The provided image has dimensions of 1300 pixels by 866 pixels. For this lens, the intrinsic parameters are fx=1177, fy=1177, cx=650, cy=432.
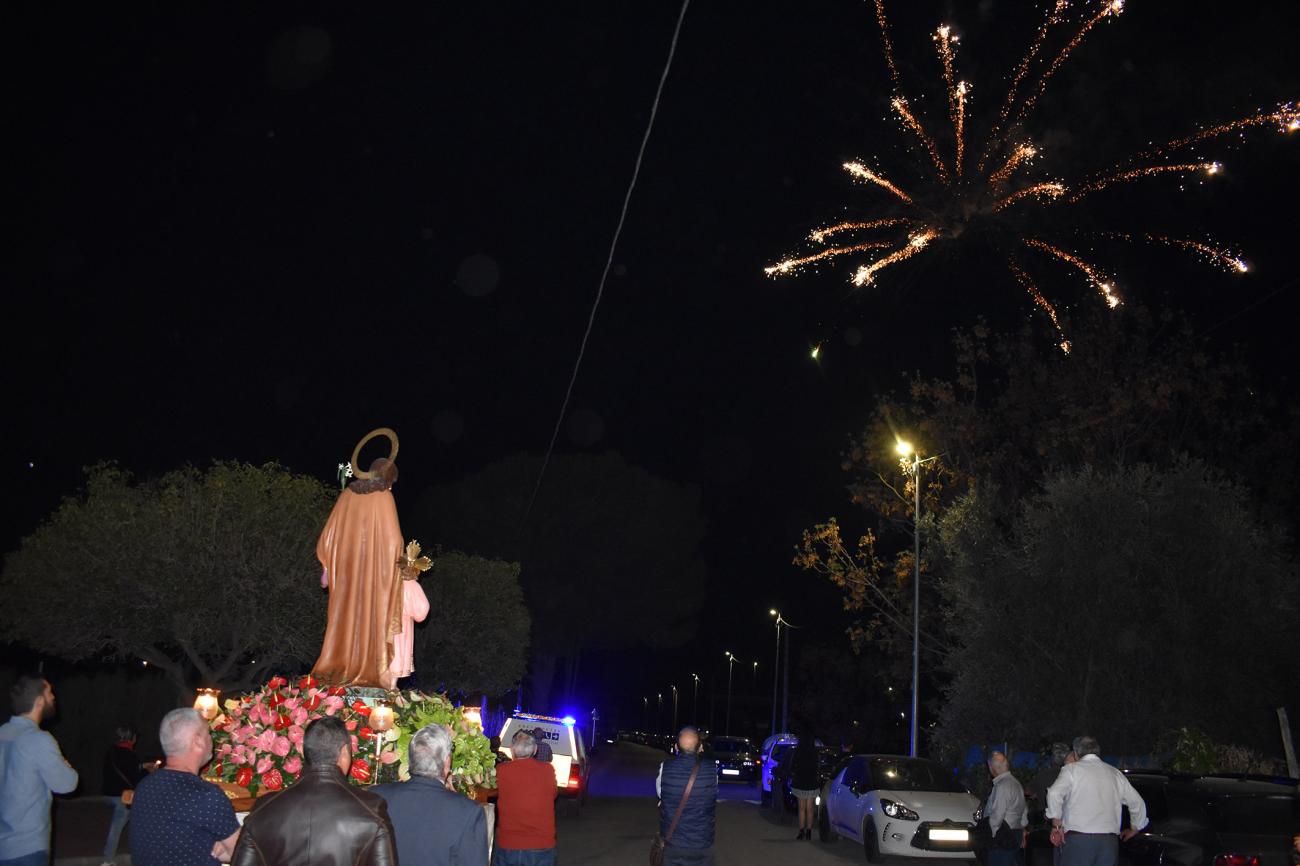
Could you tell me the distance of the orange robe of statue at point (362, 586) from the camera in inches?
356

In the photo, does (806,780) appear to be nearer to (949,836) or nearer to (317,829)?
(949,836)

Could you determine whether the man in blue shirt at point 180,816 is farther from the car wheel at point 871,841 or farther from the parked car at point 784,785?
the parked car at point 784,785

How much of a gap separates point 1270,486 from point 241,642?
90.3ft

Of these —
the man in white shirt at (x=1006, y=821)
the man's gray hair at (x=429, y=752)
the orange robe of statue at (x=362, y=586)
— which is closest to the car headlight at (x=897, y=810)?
the man in white shirt at (x=1006, y=821)

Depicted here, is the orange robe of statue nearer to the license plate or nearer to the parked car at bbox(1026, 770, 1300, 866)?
the parked car at bbox(1026, 770, 1300, 866)

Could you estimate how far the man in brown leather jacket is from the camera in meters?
4.39

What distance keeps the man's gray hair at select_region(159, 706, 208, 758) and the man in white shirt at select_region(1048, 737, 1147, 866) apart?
22.6 ft

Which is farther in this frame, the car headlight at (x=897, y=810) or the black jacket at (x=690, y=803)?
the car headlight at (x=897, y=810)

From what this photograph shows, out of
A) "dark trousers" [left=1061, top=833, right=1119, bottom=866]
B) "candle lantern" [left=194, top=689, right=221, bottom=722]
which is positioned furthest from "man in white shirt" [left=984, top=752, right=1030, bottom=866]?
"candle lantern" [left=194, top=689, right=221, bottom=722]

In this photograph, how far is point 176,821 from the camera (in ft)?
15.5

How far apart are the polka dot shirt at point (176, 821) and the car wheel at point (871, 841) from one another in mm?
13017

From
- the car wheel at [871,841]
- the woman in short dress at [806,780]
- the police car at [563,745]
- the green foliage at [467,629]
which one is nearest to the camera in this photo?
the car wheel at [871,841]

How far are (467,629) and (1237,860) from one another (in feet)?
114

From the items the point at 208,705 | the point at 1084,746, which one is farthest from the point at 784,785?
the point at 208,705
